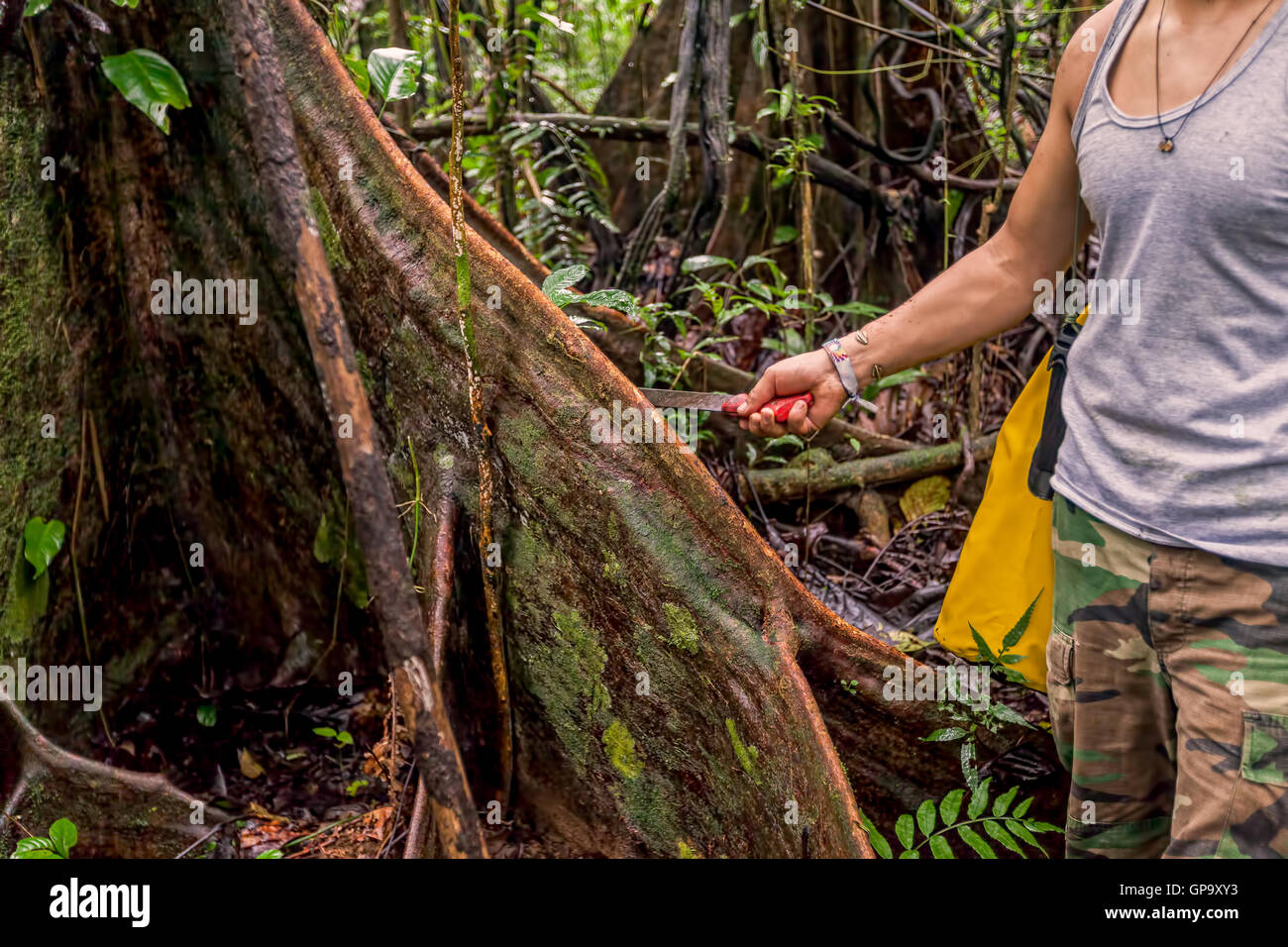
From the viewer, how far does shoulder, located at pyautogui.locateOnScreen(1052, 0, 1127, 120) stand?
1670mm

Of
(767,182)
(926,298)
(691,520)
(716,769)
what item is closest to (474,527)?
(691,520)

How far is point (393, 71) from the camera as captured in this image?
8.71 ft

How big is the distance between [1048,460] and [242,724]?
7.73 ft

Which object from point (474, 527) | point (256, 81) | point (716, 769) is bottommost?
point (716, 769)

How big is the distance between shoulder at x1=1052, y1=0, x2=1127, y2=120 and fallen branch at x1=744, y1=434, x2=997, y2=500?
2.01 m

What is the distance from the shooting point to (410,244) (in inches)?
86.9

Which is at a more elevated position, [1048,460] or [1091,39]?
[1091,39]

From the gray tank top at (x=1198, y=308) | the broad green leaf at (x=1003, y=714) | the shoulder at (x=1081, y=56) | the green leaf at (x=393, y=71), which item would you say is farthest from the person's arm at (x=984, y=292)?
the green leaf at (x=393, y=71)

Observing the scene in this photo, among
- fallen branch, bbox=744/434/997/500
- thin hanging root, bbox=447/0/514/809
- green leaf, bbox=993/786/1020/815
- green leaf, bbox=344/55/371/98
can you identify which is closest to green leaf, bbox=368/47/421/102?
green leaf, bbox=344/55/371/98

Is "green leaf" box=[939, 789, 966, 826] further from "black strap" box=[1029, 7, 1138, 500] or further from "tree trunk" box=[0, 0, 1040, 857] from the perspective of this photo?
"black strap" box=[1029, 7, 1138, 500]

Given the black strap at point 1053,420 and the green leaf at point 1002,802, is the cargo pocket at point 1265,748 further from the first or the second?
the green leaf at point 1002,802

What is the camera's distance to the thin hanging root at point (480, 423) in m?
1.85

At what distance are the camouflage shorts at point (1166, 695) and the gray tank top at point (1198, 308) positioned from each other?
73 mm
